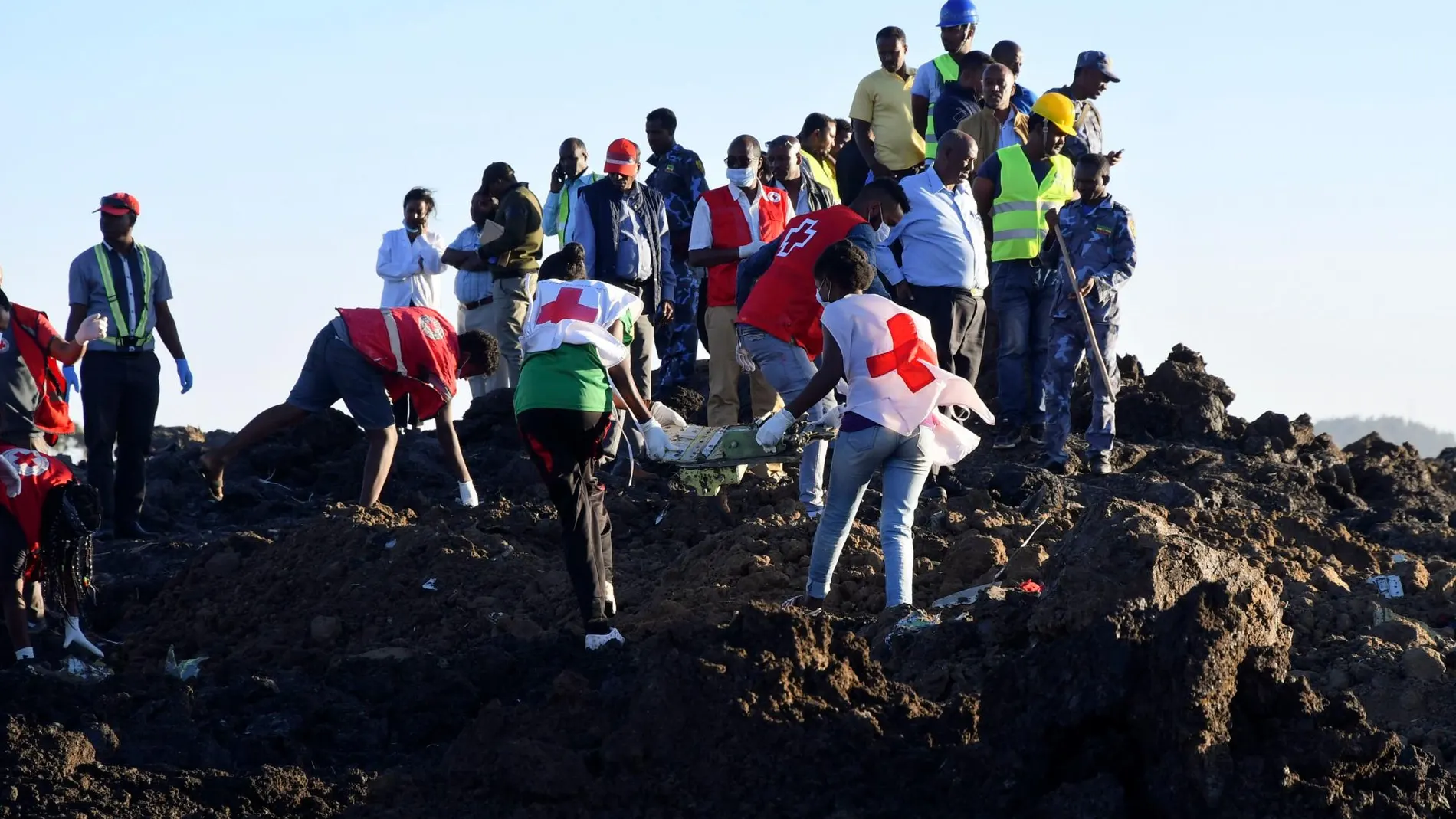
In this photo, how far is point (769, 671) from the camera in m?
6.64

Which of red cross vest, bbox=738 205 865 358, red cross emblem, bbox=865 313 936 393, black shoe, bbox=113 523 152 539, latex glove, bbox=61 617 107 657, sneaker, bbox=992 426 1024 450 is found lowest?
latex glove, bbox=61 617 107 657

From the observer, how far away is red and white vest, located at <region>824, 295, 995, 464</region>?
26.0 feet

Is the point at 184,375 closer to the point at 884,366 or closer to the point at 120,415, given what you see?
the point at 120,415

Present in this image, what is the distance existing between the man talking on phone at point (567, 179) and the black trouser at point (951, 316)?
2.43 m

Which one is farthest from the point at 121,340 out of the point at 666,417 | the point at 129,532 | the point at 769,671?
the point at 769,671

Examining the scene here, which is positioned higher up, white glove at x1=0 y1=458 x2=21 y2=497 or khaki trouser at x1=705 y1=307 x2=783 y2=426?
khaki trouser at x1=705 y1=307 x2=783 y2=426

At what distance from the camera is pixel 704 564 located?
31.7ft

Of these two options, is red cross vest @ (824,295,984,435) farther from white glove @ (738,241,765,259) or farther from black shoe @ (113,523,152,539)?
black shoe @ (113,523,152,539)

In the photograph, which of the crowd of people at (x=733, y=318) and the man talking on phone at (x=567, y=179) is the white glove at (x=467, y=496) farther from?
the man talking on phone at (x=567, y=179)

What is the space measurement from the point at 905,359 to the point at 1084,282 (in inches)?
136

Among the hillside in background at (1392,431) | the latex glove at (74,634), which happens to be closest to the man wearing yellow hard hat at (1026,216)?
the latex glove at (74,634)

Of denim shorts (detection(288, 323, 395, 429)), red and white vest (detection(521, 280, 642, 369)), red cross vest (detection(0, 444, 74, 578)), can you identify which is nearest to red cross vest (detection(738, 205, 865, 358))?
red and white vest (detection(521, 280, 642, 369))

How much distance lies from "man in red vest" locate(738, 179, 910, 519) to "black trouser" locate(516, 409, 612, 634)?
1.61 m

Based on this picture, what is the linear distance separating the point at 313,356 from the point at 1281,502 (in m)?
6.12
